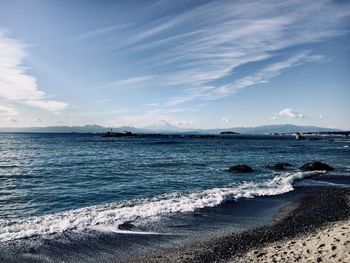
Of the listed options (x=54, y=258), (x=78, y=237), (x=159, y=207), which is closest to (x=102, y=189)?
(x=159, y=207)

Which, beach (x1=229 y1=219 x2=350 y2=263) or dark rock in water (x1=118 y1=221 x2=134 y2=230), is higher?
beach (x1=229 y1=219 x2=350 y2=263)

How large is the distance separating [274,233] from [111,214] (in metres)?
8.95

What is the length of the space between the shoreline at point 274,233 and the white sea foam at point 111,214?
4410 mm

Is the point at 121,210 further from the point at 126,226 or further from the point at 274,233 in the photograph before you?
the point at 274,233

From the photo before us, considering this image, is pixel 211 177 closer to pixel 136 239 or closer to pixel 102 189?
pixel 102 189

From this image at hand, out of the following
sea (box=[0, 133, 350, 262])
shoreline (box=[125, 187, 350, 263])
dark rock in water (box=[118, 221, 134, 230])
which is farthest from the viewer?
dark rock in water (box=[118, 221, 134, 230])

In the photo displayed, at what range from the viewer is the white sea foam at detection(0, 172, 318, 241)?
15477mm

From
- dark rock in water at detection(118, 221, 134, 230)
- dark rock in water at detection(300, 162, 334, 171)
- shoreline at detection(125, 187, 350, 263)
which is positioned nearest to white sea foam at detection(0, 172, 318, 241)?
dark rock in water at detection(118, 221, 134, 230)

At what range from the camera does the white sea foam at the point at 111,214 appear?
50.8 feet

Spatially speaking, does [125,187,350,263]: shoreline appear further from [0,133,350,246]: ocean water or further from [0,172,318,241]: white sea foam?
[0,172,318,241]: white sea foam

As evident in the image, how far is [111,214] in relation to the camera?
18.0 metres

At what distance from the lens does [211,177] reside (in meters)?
34.2

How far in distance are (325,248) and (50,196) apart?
62.1ft

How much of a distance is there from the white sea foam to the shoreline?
4.41m
